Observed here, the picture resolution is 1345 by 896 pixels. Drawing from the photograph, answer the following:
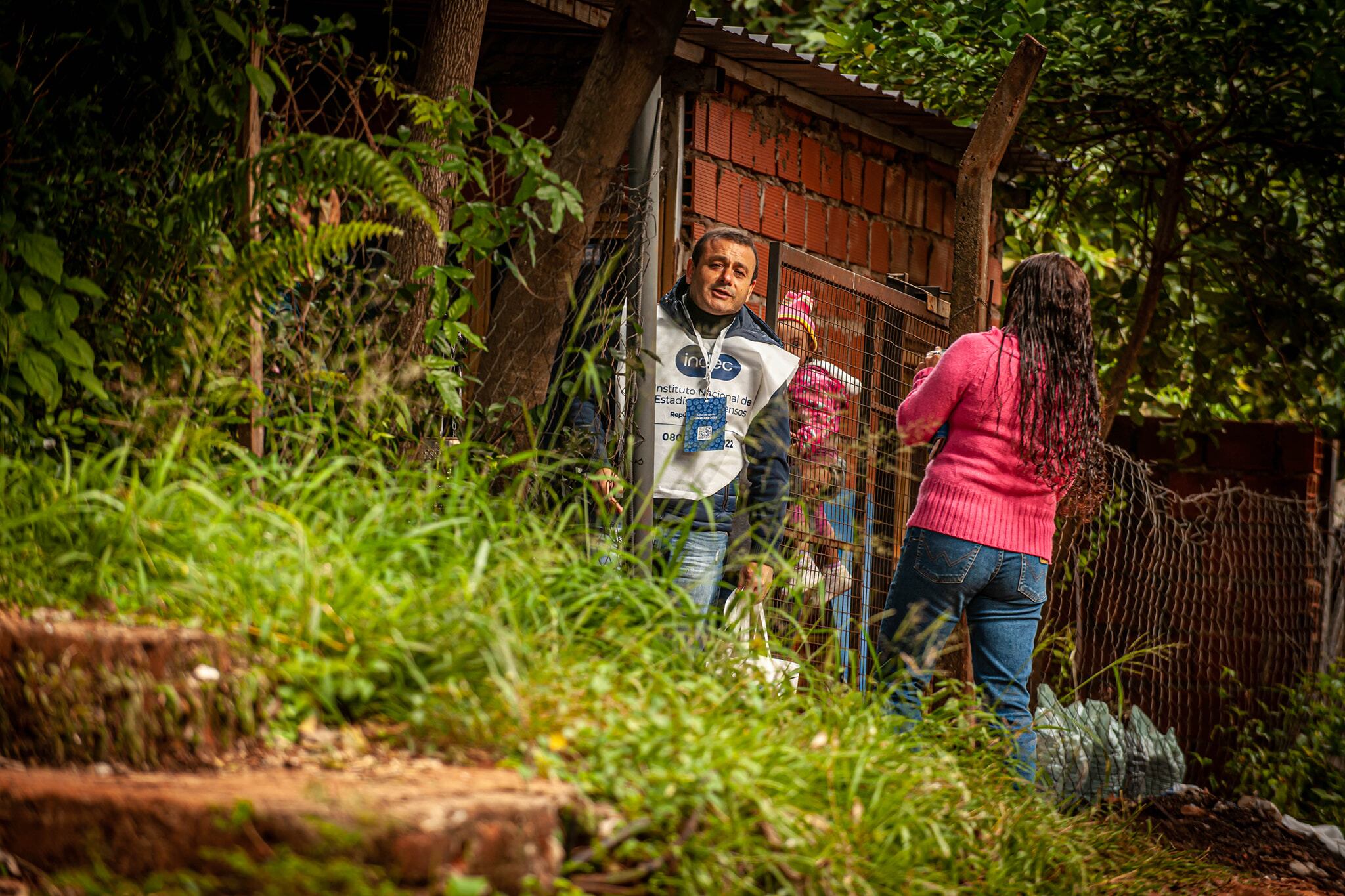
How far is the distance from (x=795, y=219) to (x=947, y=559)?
294 cm

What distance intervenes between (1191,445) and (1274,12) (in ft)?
8.91

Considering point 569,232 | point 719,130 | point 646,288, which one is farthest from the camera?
point 719,130

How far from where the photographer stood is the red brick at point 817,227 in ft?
22.0

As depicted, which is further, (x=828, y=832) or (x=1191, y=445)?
(x=1191, y=445)

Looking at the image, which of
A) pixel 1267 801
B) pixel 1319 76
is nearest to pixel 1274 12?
pixel 1319 76

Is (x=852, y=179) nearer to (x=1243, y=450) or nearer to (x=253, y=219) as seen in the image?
(x=1243, y=450)

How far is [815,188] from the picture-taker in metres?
6.74

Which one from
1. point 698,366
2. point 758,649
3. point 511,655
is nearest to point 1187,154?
point 698,366

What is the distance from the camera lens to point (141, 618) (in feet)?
8.71

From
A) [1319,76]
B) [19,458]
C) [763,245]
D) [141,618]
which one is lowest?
[141,618]

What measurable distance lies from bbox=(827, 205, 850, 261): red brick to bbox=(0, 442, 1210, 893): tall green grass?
12.6 ft

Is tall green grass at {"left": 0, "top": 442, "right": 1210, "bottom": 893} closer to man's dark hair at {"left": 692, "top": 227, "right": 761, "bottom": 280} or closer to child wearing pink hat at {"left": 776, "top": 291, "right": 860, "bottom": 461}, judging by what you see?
man's dark hair at {"left": 692, "top": 227, "right": 761, "bottom": 280}

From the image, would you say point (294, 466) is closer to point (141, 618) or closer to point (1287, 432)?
point (141, 618)

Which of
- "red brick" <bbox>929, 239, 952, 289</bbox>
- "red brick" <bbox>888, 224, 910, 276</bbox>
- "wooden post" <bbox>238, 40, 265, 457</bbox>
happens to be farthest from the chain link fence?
"wooden post" <bbox>238, 40, 265, 457</bbox>
